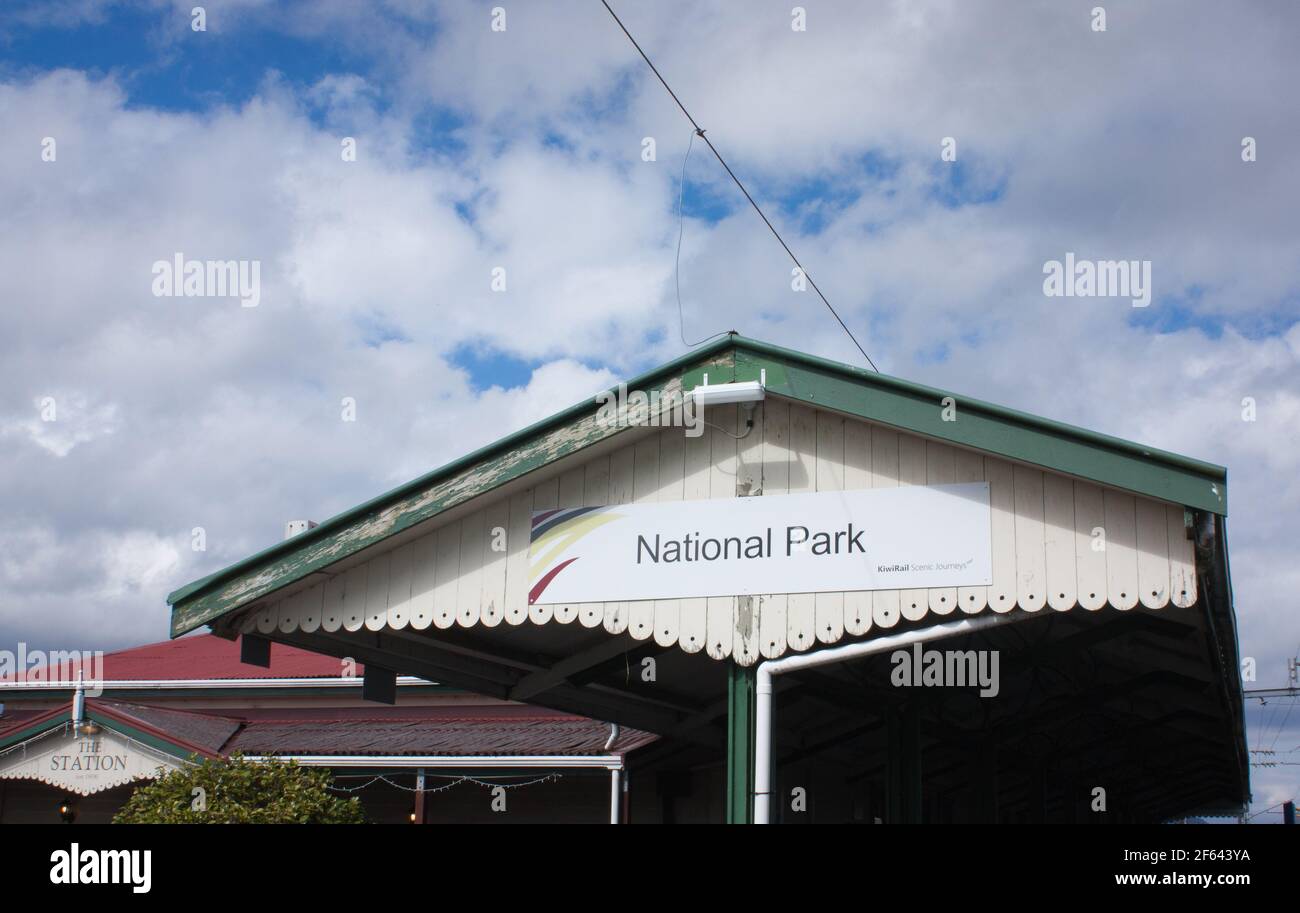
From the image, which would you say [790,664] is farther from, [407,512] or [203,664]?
[203,664]

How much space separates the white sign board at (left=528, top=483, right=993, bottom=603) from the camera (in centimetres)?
746

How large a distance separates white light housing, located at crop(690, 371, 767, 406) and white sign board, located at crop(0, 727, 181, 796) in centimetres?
1121

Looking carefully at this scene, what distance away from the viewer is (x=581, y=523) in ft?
27.3

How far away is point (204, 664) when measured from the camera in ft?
71.6

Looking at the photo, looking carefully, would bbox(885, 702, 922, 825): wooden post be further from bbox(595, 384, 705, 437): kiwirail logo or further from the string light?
the string light

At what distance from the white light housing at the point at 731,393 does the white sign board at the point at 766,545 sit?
2.20 ft

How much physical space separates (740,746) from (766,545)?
A: 49.5 inches

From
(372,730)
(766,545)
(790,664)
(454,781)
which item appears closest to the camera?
(790,664)

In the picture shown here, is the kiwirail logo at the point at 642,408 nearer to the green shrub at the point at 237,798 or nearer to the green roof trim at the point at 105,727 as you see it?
the green shrub at the point at 237,798

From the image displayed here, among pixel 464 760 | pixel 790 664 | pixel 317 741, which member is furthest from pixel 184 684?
pixel 790 664
